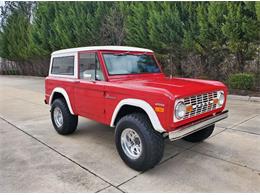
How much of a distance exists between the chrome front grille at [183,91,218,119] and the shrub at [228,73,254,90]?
217 inches

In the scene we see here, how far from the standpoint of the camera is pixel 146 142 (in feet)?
10.1

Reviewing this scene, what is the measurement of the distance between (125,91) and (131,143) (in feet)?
2.51

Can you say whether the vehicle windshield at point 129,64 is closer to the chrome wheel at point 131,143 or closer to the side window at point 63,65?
the side window at point 63,65

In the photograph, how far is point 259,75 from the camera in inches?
347

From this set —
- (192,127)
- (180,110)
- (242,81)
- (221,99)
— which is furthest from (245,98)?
(180,110)

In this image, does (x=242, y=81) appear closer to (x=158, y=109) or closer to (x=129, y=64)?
A: (x=129, y=64)

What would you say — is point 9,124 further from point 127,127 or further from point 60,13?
point 60,13

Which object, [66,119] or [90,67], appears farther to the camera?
[66,119]

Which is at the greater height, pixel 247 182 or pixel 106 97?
pixel 106 97

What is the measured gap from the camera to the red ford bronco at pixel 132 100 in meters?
3.03

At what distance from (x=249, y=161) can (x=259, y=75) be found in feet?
20.7

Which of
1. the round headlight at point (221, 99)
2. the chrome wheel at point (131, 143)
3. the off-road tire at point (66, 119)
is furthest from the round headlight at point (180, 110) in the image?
the off-road tire at point (66, 119)

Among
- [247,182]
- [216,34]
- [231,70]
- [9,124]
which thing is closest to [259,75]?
[231,70]

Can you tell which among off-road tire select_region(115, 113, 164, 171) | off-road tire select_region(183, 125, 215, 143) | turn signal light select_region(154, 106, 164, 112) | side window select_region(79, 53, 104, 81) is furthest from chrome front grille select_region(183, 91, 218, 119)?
side window select_region(79, 53, 104, 81)
